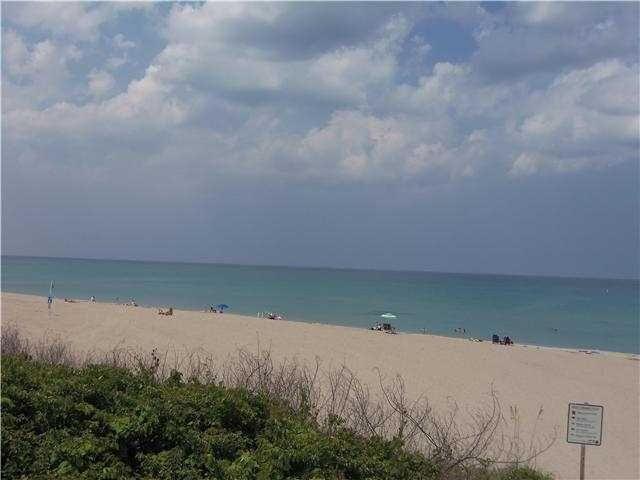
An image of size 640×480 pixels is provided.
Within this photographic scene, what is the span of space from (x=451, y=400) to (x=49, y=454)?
9.80 metres

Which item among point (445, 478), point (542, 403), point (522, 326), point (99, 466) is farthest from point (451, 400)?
point (522, 326)

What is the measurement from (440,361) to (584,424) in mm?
13034

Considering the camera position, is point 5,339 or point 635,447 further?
point 635,447

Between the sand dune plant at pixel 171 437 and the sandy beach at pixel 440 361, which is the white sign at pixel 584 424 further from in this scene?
the sandy beach at pixel 440 361

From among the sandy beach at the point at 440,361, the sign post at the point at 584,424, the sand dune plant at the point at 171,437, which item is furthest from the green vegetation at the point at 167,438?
the sandy beach at the point at 440,361

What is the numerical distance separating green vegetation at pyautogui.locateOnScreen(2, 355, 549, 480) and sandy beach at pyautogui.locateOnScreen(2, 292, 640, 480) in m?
5.05

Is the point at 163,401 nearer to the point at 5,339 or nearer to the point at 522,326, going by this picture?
the point at 5,339

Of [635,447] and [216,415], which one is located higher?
[216,415]

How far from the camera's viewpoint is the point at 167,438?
17.3 feet

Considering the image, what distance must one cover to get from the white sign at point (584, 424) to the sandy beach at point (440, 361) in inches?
123

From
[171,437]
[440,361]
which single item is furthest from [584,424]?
[440,361]

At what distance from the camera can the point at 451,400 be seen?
13.2 meters

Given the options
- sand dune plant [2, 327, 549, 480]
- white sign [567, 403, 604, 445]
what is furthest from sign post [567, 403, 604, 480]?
sand dune plant [2, 327, 549, 480]

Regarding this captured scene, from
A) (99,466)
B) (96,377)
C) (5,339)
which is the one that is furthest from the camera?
(5,339)
